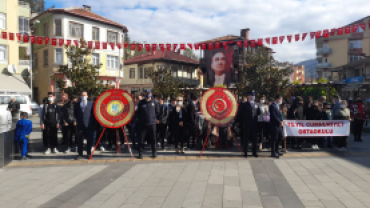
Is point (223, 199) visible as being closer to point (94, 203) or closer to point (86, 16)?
point (94, 203)

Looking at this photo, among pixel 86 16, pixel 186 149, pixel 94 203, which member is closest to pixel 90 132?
pixel 186 149

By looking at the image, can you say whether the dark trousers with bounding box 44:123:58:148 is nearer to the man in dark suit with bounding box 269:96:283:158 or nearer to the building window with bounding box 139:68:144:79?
the man in dark suit with bounding box 269:96:283:158

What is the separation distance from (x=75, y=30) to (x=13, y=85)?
30.3 feet

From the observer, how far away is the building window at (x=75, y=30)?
35094 millimetres

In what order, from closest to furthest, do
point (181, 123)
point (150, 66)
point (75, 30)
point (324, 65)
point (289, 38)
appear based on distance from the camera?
1. point (181, 123)
2. point (289, 38)
3. point (75, 30)
4. point (150, 66)
5. point (324, 65)

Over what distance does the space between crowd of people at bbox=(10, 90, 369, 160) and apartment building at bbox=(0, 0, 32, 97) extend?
24.9 m

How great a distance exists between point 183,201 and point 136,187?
51.2 inches

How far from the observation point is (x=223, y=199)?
536 centimetres

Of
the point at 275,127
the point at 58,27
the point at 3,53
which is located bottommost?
the point at 275,127

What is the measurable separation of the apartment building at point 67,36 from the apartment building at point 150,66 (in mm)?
8340

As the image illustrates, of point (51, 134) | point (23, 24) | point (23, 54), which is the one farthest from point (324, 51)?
point (51, 134)

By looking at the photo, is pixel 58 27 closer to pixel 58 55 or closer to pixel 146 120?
pixel 58 55

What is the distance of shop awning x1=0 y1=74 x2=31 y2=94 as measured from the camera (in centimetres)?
3122

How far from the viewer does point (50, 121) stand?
9977 millimetres
